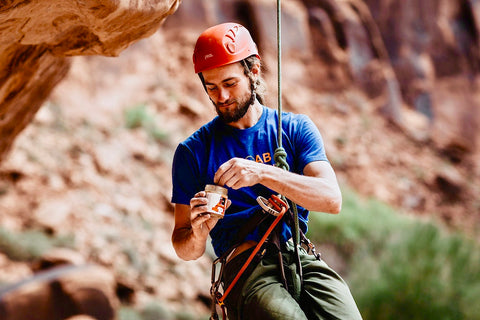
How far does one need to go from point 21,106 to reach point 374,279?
557 centimetres

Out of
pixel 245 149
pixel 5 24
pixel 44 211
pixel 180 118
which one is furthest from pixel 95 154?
pixel 245 149

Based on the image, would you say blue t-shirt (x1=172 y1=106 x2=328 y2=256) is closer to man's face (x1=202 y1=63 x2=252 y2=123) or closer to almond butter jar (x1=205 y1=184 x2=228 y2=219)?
man's face (x1=202 y1=63 x2=252 y2=123)

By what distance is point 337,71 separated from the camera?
1347cm

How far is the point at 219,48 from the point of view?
1.95 meters

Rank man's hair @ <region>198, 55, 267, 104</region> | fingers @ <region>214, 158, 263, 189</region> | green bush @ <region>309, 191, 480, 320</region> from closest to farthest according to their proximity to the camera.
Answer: fingers @ <region>214, 158, 263, 189</region>
man's hair @ <region>198, 55, 267, 104</region>
green bush @ <region>309, 191, 480, 320</region>

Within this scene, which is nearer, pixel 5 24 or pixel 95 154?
pixel 5 24

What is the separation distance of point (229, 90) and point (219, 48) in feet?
0.55

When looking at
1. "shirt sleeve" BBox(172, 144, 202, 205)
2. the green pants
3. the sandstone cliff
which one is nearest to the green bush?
the sandstone cliff

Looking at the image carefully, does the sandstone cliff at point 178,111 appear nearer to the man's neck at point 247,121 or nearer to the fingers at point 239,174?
the man's neck at point 247,121

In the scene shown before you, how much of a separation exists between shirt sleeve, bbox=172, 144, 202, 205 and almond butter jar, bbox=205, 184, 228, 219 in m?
0.27

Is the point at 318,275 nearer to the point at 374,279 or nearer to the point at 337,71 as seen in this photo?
the point at 374,279

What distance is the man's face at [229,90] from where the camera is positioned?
1.98 m

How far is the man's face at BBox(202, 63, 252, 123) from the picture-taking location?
6.49 feet

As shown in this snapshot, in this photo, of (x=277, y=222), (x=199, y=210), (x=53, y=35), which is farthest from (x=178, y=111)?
(x=199, y=210)
